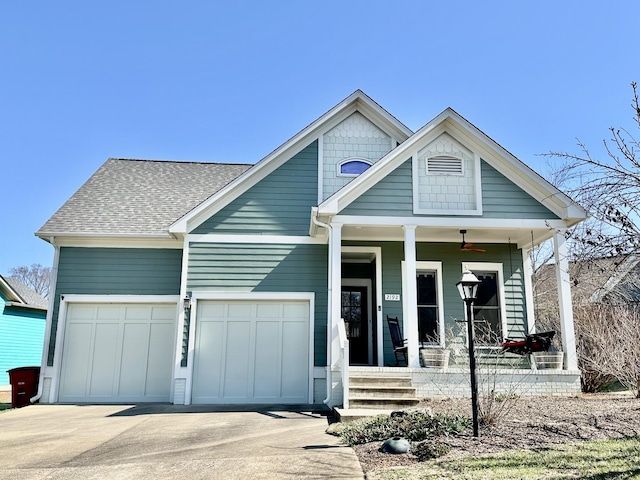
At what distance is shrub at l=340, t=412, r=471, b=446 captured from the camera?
5565mm

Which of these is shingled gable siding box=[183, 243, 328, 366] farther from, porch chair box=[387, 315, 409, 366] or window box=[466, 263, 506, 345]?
window box=[466, 263, 506, 345]

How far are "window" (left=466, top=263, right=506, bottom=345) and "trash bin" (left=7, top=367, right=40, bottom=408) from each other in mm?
9528

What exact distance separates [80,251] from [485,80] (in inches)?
372

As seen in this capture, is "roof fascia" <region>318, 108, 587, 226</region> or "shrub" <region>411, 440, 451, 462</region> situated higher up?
"roof fascia" <region>318, 108, 587, 226</region>

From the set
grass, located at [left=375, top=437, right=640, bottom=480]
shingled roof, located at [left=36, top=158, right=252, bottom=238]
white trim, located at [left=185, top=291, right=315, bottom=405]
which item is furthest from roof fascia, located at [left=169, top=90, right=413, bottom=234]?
grass, located at [left=375, top=437, right=640, bottom=480]

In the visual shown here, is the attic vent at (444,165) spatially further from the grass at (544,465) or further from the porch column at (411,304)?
the grass at (544,465)

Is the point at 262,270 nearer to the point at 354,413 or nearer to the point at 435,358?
the point at 435,358

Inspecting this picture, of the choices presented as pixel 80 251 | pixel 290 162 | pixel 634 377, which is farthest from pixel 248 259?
pixel 634 377

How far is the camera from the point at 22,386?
10.3m

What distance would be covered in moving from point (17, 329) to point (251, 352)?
12384 millimetres

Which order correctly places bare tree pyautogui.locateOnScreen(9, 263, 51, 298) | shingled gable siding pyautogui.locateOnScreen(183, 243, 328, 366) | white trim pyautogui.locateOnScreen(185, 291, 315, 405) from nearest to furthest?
white trim pyautogui.locateOnScreen(185, 291, 315, 405) → shingled gable siding pyautogui.locateOnScreen(183, 243, 328, 366) → bare tree pyautogui.locateOnScreen(9, 263, 51, 298)

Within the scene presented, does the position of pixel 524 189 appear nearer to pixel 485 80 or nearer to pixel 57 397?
pixel 485 80

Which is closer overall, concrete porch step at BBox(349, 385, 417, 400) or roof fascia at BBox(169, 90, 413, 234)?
concrete porch step at BBox(349, 385, 417, 400)

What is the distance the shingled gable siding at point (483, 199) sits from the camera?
30.0 ft
